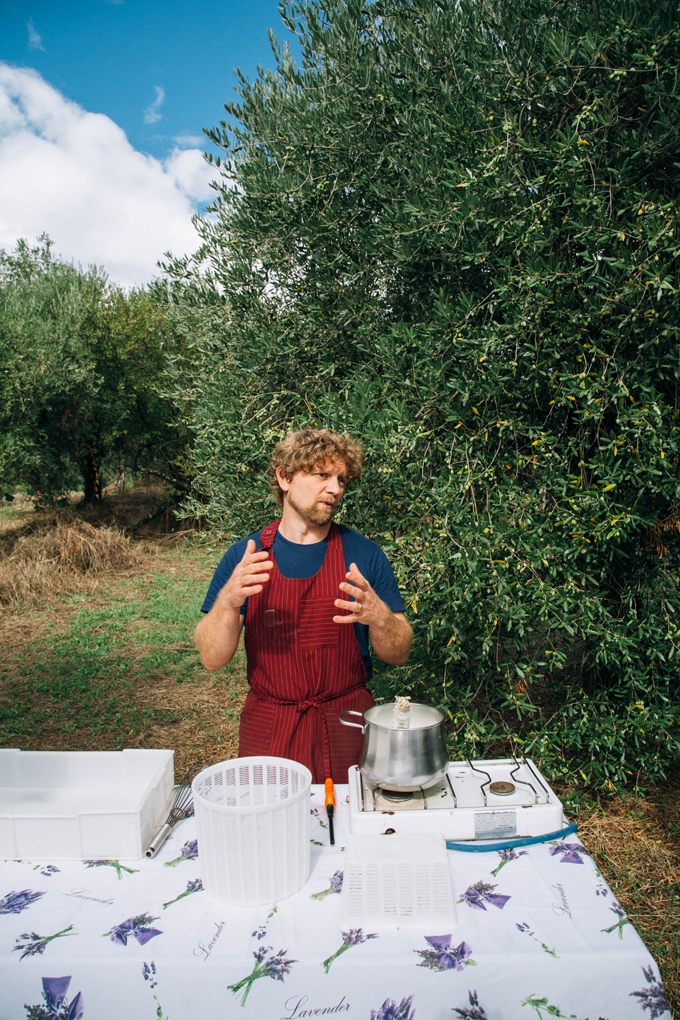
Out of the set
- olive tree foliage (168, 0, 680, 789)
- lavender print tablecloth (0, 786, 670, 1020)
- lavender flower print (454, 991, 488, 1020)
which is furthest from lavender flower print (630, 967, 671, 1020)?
olive tree foliage (168, 0, 680, 789)

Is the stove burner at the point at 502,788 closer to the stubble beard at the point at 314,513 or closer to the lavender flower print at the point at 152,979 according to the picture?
the lavender flower print at the point at 152,979

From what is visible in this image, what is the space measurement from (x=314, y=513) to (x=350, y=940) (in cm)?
163

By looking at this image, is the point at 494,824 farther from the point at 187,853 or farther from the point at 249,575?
the point at 249,575

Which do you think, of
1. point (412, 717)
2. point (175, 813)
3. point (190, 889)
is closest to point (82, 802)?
point (175, 813)

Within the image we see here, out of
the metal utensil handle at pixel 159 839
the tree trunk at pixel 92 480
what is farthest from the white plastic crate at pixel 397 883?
the tree trunk at pixel 92 480

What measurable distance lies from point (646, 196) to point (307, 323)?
2.37 metres

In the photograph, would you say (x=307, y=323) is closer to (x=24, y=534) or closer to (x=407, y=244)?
(x=407, y=244)

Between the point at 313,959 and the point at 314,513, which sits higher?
the point at 314,513

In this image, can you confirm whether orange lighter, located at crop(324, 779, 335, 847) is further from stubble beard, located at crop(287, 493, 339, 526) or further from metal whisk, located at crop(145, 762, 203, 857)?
stubble beard, located at crop(287, 493, 339, 526)

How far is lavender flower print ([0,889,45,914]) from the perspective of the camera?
1676 mm

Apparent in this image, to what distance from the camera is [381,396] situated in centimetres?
401

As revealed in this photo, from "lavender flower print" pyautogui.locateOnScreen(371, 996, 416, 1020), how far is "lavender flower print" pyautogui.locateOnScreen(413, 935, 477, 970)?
0.26 ft

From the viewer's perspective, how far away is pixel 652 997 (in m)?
A: 1.43

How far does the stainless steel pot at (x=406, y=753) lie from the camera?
6.23 ft
